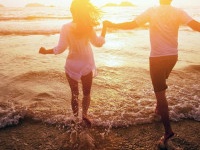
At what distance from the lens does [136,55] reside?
1073 centimetres

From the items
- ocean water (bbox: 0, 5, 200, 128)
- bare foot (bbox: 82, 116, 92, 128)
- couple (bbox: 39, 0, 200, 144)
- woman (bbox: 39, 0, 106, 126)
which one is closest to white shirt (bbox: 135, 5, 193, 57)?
couple (bbox: 39, 0, 200, 144)

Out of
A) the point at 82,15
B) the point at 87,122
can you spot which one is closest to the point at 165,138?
the point at 87,122

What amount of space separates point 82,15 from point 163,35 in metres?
1.19

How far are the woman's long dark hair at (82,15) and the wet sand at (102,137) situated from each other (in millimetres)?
1776

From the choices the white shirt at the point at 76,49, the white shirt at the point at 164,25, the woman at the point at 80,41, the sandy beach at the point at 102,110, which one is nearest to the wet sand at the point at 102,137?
the sandy beach at the point at 102,110

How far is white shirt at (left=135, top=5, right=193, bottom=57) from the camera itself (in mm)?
3713

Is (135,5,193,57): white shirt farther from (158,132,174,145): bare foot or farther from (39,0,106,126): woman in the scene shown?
(158,132,174,145): bare foot

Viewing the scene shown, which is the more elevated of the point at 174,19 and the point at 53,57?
the point at 174,19

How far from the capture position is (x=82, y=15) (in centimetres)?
379

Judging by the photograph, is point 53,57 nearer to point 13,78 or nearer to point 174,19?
point 13,78

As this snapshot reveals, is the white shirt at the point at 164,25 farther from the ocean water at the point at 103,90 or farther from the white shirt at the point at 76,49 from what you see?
the ocean water at the point at 103,90

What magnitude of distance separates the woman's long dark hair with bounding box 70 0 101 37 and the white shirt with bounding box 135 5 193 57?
70 centimetres

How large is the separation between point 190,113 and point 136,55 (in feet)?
18.6

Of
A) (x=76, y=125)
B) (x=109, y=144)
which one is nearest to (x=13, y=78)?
(x=76, y=125)
